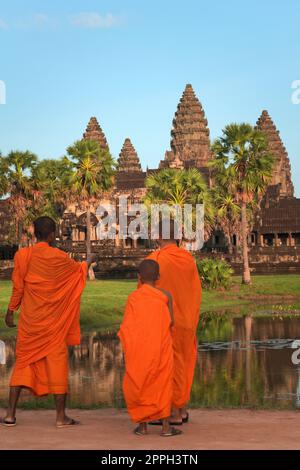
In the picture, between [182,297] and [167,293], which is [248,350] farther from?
[167,293]

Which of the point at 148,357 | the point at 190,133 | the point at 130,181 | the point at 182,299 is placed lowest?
the point at 148,357

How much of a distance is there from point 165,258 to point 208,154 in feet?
362

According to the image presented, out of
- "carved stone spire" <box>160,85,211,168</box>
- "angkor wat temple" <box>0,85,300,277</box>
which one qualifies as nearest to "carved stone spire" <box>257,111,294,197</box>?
"angkor wat temple" <box>0,85,300,277</box>

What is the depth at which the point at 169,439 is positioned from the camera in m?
8.77

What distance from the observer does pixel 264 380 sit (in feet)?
46.7

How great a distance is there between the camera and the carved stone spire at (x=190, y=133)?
119 meters

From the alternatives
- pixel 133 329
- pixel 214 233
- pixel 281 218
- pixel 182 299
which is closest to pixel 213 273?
pixel 182 299

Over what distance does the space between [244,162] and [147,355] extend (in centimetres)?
3910

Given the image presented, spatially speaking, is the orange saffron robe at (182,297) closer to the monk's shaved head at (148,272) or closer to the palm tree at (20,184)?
the monk's shaved head at (148,272)

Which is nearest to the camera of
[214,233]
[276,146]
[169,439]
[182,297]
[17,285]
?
[169,439]

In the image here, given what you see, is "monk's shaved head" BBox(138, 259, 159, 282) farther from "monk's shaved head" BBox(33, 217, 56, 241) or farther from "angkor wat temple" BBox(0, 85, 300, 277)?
"angkor wat temple" BBox(0, 85, 300, 277)

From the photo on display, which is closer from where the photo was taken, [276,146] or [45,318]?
[45,318]

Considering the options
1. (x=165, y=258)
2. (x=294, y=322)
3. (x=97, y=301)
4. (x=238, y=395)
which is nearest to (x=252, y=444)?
(x=165, y=258)

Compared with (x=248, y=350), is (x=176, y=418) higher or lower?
higher
